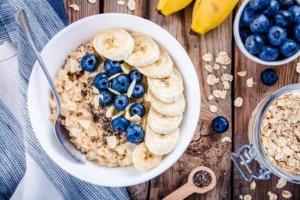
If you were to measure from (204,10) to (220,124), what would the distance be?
0.78 feet

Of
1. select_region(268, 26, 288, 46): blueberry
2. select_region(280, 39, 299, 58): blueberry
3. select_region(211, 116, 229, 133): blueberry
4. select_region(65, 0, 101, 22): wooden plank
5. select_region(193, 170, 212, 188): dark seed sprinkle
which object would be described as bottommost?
select_region(193, 170, 212, 188): dark seed sprinkle

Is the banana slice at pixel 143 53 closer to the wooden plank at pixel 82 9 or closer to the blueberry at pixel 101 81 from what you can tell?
the blueberry at pixel 101 81

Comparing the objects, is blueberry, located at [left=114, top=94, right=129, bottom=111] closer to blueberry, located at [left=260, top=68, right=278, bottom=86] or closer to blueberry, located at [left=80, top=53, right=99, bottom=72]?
blueberry, located at [left=80, top=53, right=99, bottom=72]

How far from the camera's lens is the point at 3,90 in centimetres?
121

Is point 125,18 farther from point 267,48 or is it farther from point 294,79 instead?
point 294,79

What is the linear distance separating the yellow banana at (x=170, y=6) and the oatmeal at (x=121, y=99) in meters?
0.08

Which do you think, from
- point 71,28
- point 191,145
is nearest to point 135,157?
point 191,145

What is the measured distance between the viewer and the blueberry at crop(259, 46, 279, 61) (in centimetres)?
117

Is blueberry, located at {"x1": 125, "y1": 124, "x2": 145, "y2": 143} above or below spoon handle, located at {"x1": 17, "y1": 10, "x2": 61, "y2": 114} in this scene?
below

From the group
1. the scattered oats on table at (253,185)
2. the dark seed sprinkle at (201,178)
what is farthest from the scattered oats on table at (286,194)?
the dark seed sprinkle at (201,178)

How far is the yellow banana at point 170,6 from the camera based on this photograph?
3.80 feet

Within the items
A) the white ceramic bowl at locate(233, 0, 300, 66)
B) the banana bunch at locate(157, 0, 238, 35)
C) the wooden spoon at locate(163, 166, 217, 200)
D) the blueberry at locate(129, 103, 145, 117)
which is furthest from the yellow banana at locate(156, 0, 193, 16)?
the wooden spoon at locate(163, 166, 217, 200)

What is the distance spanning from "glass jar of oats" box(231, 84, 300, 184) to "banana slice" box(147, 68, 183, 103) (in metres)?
0.18

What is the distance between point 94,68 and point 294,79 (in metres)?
0.43
